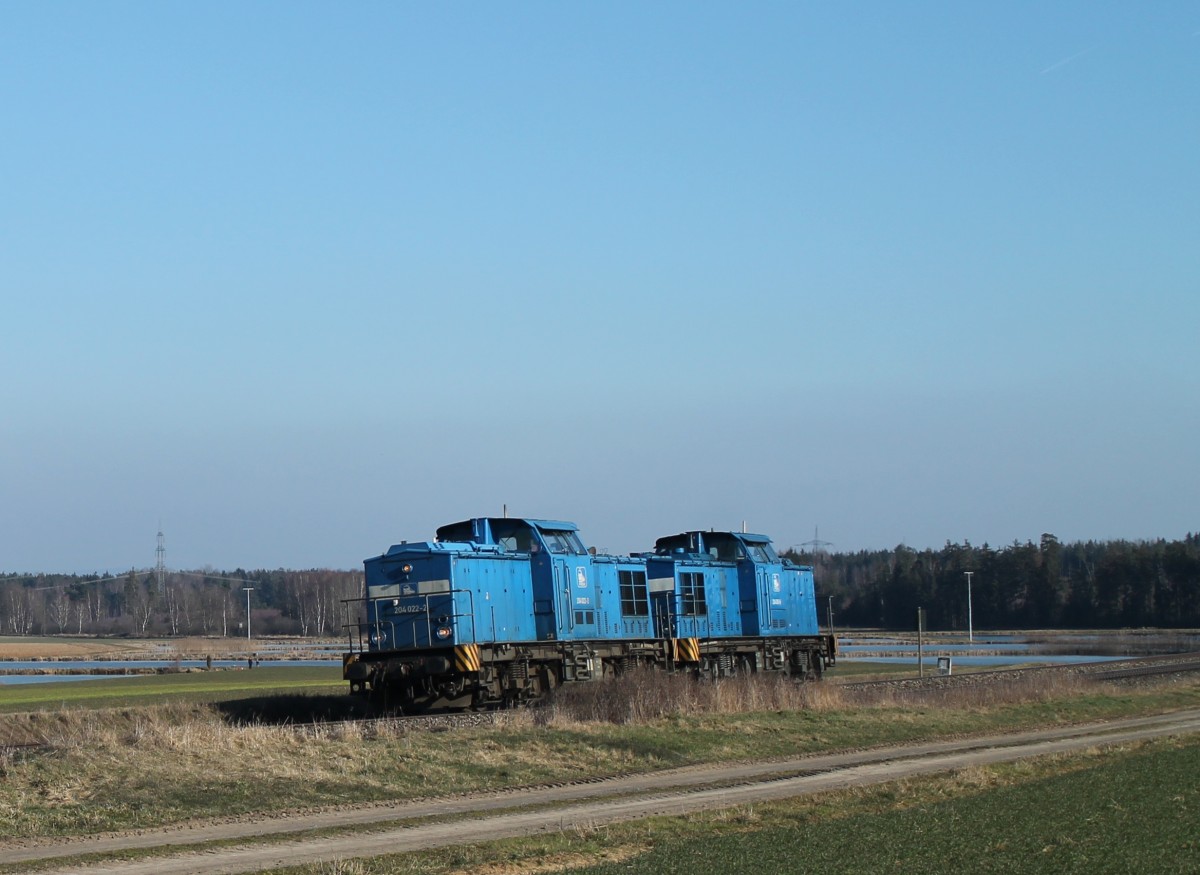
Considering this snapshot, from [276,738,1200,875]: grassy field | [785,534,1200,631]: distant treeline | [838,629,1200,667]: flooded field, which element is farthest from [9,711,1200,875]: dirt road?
[785,534,1200,631]: distant treeline

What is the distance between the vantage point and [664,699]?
102 ft

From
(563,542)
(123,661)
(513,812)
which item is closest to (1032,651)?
(563,542)

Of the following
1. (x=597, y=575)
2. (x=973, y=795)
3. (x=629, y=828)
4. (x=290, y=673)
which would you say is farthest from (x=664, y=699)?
(x=290, y=673)

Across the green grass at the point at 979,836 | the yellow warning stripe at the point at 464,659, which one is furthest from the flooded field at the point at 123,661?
the green grass at the point at 979,836

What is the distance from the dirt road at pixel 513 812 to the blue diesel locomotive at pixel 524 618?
25.8ft

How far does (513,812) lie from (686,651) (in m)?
19.6

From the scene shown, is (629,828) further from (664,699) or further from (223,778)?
(664,699)

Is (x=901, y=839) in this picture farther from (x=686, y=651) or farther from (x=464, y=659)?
(x=686, y=651)

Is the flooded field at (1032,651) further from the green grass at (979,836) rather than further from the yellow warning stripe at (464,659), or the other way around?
the green grass at (979,836)

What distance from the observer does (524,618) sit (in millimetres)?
33062

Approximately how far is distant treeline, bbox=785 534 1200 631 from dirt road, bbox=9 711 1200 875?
115m

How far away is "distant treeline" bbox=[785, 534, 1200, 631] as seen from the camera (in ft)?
469

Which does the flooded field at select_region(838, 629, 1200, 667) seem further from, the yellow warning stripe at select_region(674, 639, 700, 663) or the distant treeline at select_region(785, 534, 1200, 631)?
the yellow warning stripe at select_region(674, 639, 700, 663)

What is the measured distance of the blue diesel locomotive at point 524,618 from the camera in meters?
30.6
